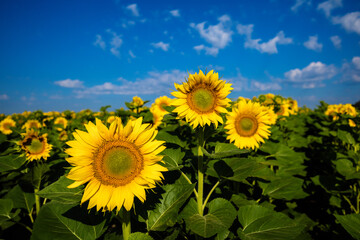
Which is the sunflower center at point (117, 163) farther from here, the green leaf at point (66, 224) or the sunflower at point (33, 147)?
the sunflower at point (33, 147)

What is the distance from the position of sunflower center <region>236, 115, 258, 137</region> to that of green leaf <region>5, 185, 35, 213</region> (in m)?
3.40

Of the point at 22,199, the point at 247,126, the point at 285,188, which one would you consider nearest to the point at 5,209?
the point at 22,199

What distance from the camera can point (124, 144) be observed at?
5.46 feet

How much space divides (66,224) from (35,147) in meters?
1.80

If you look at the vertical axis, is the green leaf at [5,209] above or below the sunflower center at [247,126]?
below

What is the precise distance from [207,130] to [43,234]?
1.84m

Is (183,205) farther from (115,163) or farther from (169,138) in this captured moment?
(115,163)

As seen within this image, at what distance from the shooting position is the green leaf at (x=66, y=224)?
69.5 inches

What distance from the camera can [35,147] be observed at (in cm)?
312

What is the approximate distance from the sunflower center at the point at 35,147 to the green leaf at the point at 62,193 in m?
1.80

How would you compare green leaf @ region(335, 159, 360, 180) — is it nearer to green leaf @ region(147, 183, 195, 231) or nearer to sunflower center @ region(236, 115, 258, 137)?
sunflower center @ region(236, 115, 258, 137)

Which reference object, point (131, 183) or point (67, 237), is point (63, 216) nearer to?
point (67, 237)

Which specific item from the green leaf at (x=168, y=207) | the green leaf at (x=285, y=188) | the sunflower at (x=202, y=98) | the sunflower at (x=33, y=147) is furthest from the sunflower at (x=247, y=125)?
the sunflower at (x=33, y=147)

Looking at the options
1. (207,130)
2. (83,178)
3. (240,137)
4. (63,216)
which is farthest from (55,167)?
(240,137)
